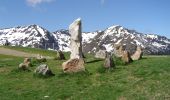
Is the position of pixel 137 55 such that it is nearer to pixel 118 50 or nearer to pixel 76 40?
pixel 118 50

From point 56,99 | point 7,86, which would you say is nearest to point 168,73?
point 56,99

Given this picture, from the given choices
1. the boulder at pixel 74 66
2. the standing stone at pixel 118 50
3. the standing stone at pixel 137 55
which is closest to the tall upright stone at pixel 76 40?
the standing stone at pixel 118 50

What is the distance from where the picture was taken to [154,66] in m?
37.8

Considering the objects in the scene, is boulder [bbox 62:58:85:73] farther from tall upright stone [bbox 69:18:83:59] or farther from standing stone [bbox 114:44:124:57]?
standing stone [bbox 114:44:124:57]

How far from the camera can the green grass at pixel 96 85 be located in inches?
1134

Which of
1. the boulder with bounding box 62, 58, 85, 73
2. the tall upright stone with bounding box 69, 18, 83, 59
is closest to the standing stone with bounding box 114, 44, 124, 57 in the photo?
the tall upright stone with bounding box 69, 18, 83, 59

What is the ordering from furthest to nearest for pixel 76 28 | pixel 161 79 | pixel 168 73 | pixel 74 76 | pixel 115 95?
1. pixel 76 28
2. pixel 74 76
3. pixel 168 73
4. pixel 161 79
5. pixel 115 95

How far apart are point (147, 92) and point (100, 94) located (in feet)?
9.78

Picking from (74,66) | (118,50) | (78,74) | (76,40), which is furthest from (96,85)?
(118,50)

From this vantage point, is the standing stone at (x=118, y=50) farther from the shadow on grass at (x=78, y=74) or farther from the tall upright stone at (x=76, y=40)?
the shadow on grass at (x=78, y=74)

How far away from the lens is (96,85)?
31766 mm

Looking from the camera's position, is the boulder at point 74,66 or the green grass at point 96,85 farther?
the boulder at point 74,66

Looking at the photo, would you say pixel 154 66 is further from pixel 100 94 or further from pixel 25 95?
pixel 25 95

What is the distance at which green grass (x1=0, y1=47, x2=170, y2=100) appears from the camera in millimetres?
28803
